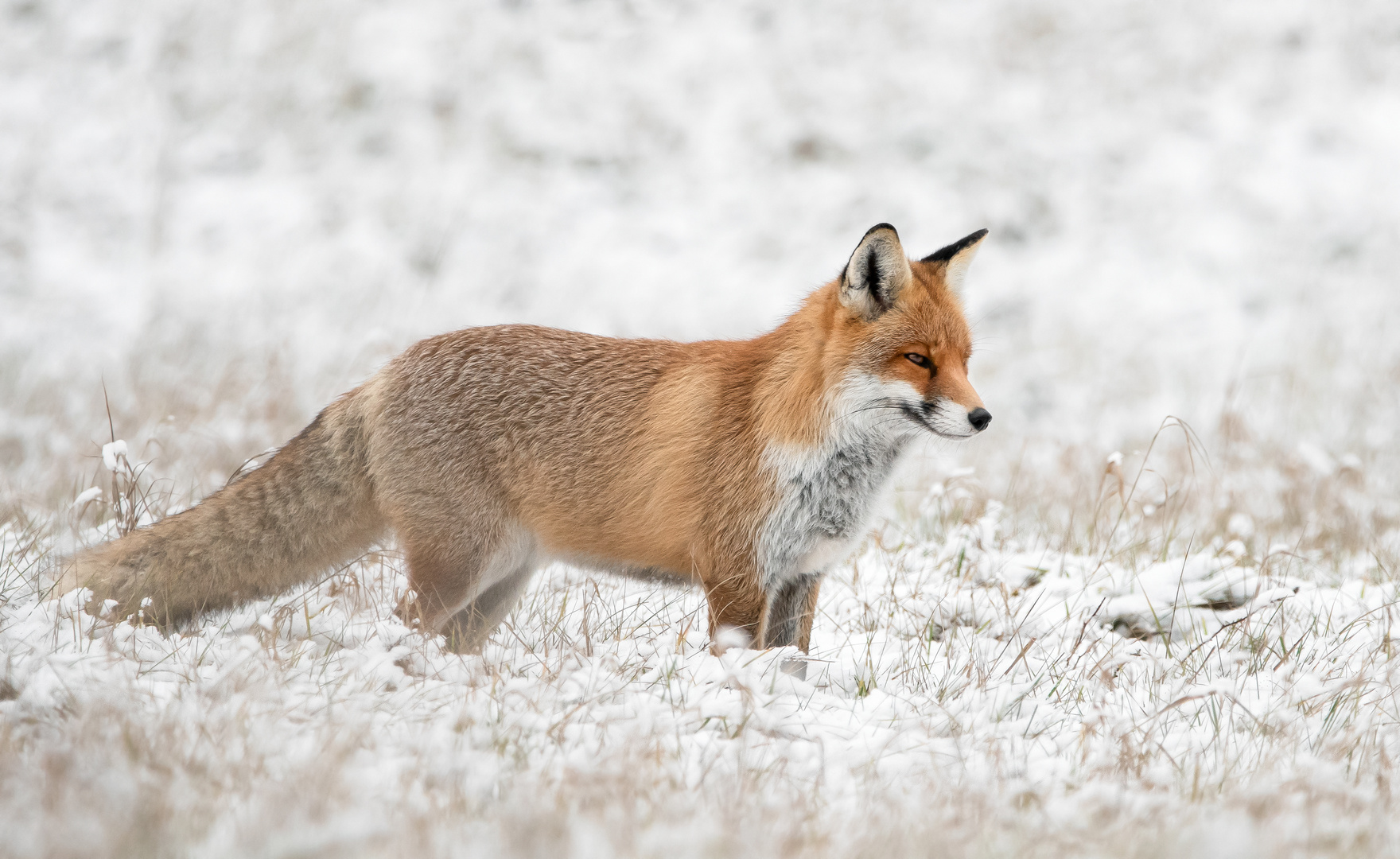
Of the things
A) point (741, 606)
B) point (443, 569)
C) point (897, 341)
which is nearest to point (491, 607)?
point (443, 569)

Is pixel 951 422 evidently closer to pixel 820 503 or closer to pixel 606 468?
pixel 820 503

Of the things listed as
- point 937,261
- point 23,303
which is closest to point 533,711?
point 937,261

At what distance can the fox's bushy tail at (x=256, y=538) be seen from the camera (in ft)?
12.8

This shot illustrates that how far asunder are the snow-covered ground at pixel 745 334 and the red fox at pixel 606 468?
0.28m

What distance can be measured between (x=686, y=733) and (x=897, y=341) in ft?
5.35

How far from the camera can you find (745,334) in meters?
11.8

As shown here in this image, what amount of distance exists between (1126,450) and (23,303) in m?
11.1

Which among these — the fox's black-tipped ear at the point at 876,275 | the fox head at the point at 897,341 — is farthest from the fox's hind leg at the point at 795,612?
the fox's black-tipped ear at the point at 876,275

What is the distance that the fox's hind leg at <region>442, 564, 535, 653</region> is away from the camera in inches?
172

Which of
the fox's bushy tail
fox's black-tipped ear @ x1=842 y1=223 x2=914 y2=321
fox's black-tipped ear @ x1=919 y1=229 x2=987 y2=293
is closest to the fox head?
fox's black-tipped ear @ x1=842 y1=223 x2=914 y2=321

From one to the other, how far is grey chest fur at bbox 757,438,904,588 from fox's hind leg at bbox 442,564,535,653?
1.19m

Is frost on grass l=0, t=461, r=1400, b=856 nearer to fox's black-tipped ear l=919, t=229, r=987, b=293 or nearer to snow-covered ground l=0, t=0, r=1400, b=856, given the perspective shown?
snow-covered ground l=0, t=0, r=1400, b=856

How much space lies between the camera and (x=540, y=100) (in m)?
13.8

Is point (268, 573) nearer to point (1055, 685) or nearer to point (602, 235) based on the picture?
point (1055, 685)
